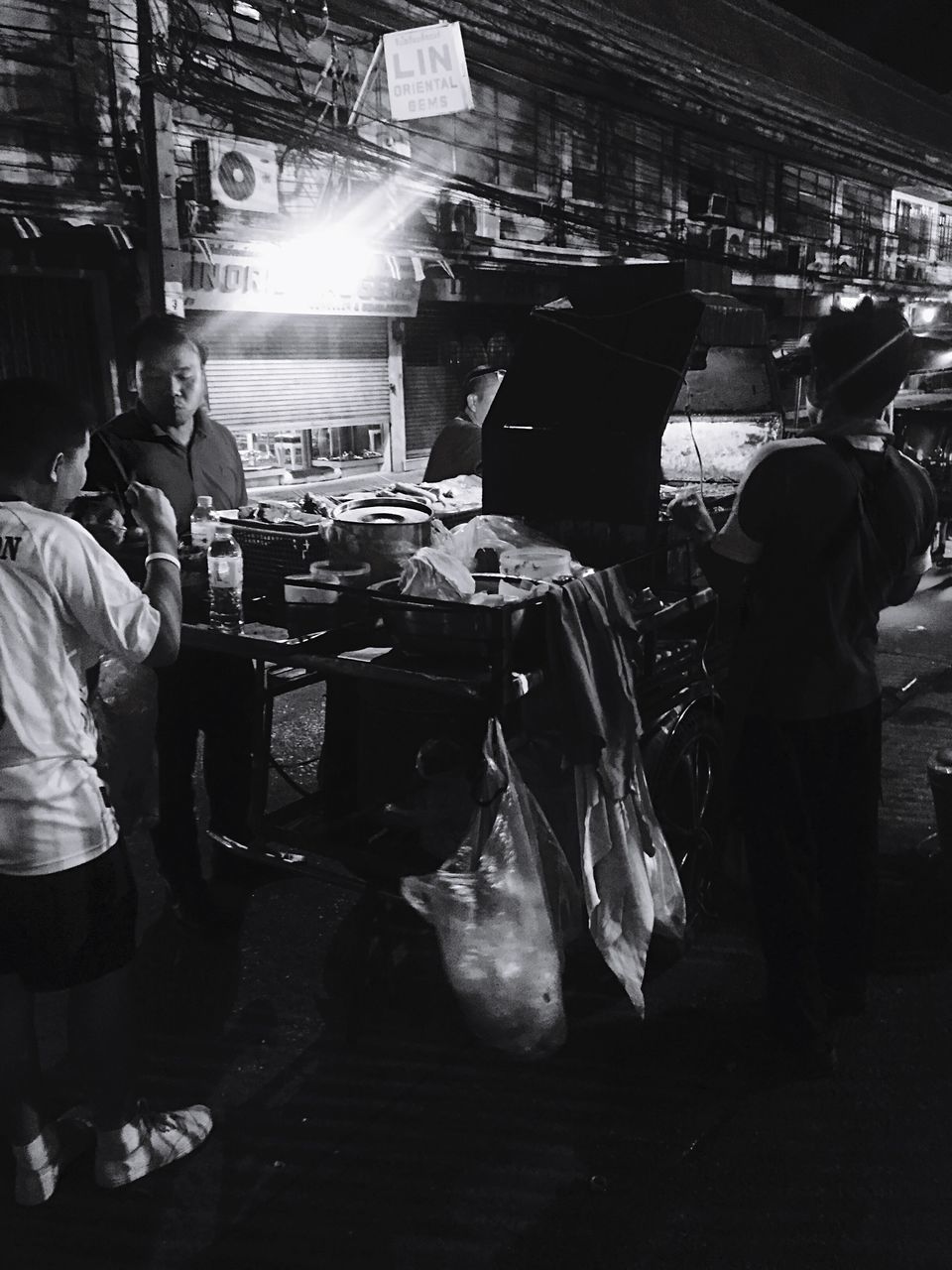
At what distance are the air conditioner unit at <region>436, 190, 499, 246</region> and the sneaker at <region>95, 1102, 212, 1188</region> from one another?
12.7m

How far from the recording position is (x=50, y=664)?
228cm

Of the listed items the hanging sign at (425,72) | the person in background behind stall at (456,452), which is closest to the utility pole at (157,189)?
the hanging sign at (425,72)

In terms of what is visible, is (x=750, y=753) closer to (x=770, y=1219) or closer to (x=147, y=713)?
(x=770, y=1219)

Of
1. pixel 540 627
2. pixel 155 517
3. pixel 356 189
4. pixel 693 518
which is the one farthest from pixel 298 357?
pixel 155 517

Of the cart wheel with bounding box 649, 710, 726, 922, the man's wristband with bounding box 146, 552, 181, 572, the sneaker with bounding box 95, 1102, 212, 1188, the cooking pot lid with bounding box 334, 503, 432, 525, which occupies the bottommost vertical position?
the sneaker with bounding box 95, 1102, 212, 1188

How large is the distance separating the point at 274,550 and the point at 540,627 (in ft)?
4.31

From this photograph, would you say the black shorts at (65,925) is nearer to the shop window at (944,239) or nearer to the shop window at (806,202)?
the shop window at (806,202)

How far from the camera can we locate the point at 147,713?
3398 millimetres

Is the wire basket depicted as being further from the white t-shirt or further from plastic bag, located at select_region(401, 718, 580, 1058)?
the white t-shirt

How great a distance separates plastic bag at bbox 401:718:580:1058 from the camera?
2.98m

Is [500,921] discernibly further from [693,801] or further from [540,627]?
[693,801]

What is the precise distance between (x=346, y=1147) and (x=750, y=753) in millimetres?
1735

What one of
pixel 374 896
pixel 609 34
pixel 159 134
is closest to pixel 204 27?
pixel 159 134

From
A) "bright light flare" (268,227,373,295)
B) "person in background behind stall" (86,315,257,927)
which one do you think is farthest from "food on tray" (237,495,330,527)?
"bright light flare" (268,227,373,295)
